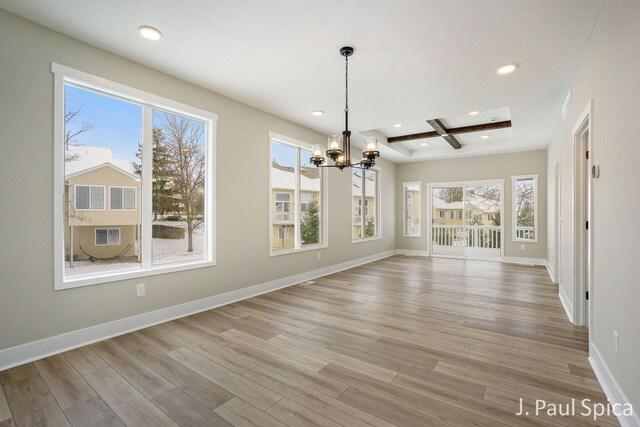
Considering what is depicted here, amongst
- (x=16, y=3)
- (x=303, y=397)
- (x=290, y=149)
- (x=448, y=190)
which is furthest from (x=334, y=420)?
(x=448, y=190)

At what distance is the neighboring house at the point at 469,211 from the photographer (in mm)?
8047

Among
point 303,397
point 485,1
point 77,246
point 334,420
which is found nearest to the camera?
point 334,420

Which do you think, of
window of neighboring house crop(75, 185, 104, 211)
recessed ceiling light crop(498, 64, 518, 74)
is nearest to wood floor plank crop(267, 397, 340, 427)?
window of neighboring house crop(75, 185, 104, 211)

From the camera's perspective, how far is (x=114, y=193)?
3.16 metres

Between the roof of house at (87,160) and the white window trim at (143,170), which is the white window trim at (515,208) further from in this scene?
the roof of house at (87,160)

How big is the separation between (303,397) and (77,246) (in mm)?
2560

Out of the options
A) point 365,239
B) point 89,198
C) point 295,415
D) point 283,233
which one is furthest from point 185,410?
point 365,239

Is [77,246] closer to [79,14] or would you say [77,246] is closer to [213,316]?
[213,316]

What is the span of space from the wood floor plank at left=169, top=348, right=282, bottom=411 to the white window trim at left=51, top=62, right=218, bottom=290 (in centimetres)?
112

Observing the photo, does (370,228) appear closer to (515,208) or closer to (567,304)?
(515,208)

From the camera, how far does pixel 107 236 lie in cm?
310

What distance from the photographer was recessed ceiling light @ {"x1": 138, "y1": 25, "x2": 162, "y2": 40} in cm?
261

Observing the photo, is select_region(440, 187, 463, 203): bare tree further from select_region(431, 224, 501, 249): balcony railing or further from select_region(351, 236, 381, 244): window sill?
select_region(351, 236, 381, 244): window sill

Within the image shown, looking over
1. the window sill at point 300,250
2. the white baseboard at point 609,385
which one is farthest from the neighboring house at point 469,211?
the white baseboard at point 609,385
